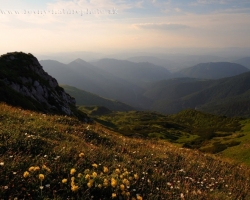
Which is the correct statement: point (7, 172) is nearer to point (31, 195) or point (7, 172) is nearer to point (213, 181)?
point (31, 195)

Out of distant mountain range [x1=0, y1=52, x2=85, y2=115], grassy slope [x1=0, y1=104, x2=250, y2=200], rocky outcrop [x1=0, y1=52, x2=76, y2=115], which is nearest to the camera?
grassy slope [x1=0, y1=104, x2=250, y2=200]

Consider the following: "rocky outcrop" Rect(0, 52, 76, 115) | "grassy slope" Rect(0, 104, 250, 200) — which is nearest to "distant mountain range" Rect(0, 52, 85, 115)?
"rocky outcrop" Rect(0, 52, 76, 115)

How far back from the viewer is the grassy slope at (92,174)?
20.2ft

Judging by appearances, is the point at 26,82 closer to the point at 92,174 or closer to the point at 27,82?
the point at 27,82

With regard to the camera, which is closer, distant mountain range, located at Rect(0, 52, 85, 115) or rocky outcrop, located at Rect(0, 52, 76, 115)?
distant mountain range, located at Rect(0, 52, 85, 115)

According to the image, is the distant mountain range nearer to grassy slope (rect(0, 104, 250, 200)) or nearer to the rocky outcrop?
the rocky outcrop

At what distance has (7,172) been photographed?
6.20 m

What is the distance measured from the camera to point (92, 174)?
7035 mm

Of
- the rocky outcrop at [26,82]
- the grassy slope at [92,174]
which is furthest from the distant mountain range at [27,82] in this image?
the grassy slope at [92,174]

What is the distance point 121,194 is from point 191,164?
6.49 m

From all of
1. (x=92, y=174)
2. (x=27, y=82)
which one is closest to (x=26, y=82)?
(x=27, y=82)

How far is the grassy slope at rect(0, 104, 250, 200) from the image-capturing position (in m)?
6.16

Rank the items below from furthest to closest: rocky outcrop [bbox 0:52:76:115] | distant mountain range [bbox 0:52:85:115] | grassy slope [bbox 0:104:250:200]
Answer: rocky outcrop [bbox 0:52:76:115] → distant mountain range [bbox 0:52:85:115] → grassy slope [bbox 0:104:250:200]

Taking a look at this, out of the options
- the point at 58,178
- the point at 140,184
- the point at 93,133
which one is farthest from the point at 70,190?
the point at 93,133
